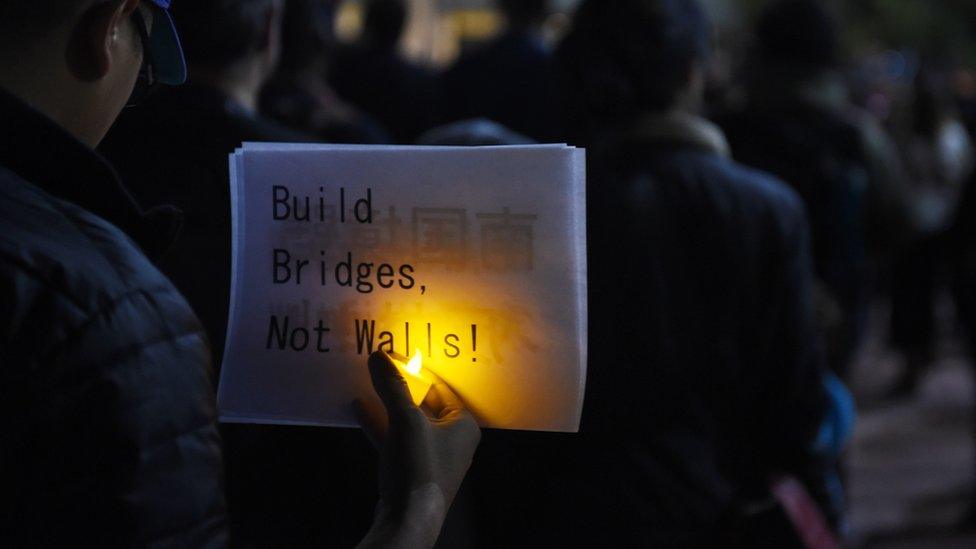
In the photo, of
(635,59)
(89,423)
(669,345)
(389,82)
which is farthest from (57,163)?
(389,82)

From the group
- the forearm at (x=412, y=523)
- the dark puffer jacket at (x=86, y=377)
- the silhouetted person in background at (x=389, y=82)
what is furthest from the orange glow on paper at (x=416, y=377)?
the silhouetted person in background at (x=389, y=82)

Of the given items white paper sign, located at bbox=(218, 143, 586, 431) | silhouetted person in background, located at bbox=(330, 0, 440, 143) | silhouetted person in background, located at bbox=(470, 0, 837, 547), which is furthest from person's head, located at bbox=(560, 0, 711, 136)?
silhouetted person in background, located at bbox=(330, 0, 440, 143)

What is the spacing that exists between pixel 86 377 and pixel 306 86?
285 centimetres

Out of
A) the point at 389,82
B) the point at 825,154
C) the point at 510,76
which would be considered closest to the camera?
the point at 825,154

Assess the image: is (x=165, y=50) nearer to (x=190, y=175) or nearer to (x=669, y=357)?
(x=190, y=175)

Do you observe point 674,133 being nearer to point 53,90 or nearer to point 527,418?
point 527,418

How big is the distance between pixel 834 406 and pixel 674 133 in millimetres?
614

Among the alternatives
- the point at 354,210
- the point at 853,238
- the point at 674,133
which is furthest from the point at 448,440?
the point at 853,238

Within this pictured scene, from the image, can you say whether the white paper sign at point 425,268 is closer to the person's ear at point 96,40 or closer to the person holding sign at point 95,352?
the person holding sign at point 95,352

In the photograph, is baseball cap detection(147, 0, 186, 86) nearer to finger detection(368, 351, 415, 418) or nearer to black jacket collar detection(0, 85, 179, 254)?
black jacket collar detection(0, 85, 179, 254)

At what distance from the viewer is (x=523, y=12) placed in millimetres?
4859

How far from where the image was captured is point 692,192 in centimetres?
208

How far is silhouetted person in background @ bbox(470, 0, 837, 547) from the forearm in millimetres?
902

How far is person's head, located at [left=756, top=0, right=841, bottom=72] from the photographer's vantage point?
359 cm
